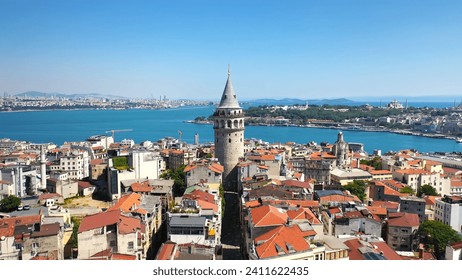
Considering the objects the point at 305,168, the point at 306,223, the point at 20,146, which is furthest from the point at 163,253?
the point at 20,146

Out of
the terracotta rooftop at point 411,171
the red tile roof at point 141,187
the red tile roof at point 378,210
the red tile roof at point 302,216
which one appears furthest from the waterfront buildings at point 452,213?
Result: the red tile roof at point 141,187

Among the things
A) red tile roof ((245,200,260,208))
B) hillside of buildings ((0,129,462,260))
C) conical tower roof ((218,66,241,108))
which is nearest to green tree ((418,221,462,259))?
hillside of buildings ((0,129,462,260))

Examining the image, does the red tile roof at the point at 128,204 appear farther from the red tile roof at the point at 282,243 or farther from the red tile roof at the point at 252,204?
the red tile roof at the point at 282,243

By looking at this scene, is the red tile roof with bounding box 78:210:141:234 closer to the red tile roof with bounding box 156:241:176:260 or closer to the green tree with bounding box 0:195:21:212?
the red tile roof with bounding box 156:241:176:260

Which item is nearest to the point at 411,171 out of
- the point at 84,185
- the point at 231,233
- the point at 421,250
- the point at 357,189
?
the point at 357,189

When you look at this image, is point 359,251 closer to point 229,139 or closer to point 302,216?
point 302,216

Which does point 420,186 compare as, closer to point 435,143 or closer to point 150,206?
point 150,206
